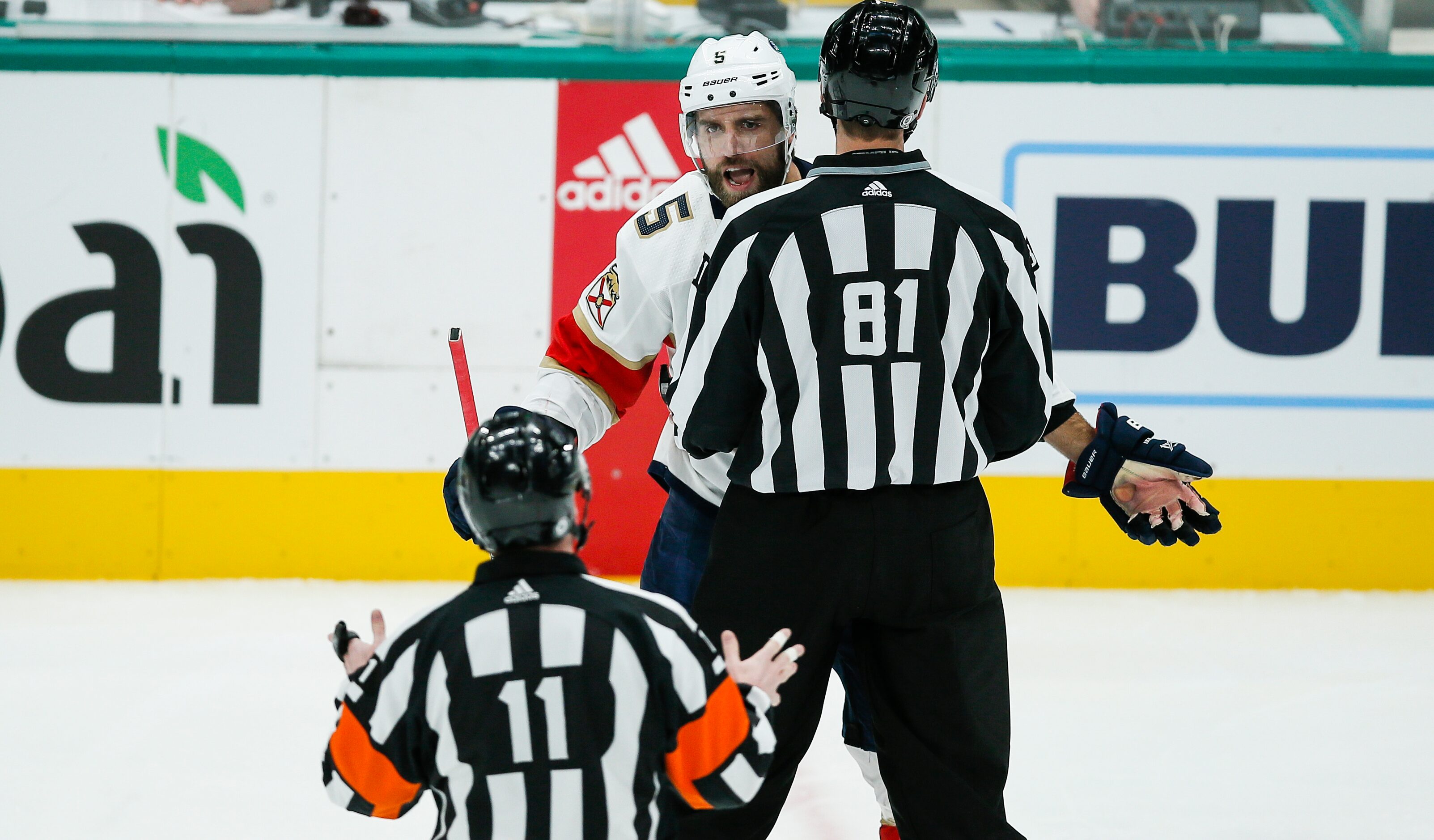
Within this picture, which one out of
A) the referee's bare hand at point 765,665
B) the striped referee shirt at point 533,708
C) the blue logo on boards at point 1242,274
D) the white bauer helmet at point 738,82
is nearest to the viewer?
the striped referee shirt at point 533,708

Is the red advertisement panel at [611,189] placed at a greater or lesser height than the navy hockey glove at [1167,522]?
greater

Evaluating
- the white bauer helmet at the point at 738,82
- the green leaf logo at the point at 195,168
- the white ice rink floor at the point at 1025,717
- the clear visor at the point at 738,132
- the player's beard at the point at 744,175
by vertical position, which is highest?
the green leaf logo at the point at 195,168

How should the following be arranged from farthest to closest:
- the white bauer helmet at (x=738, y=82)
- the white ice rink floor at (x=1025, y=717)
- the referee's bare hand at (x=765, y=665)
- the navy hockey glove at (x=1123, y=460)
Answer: the white ice rink floor at (x=1025, y=717), the white bauer helmet at (x=738, y=82), the navy hockey glove at (x=1123, y=460), the referee's bare hand at (x=765, y=665)

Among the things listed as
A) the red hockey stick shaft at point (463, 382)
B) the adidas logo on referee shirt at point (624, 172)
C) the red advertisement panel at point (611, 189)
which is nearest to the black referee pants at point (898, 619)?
the red hockey stick shaft at point (463, 382)

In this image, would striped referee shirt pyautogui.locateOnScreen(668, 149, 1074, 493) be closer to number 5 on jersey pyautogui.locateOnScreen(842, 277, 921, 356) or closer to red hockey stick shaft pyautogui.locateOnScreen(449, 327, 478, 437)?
number 5 on jersey pyautogui.locateOnScreen(842, 277, 921, 356)

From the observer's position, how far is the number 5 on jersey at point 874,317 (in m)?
1.71

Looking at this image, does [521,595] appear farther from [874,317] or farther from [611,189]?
[611,189]

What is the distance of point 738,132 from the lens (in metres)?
2.21

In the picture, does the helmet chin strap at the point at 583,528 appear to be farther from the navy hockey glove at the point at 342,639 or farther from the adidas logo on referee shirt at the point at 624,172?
the adidas logo on referee shirt at the point at 624,172

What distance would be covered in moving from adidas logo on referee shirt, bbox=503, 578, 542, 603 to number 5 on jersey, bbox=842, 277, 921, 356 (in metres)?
0.53

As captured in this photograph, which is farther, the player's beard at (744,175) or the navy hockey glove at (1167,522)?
the player's beard at (744,175)

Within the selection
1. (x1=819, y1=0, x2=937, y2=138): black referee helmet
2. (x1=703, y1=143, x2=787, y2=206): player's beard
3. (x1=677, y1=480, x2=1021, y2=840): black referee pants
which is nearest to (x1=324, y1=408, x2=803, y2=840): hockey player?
(x1=677, y1=480, x2=1021, y2=840): black referee pants

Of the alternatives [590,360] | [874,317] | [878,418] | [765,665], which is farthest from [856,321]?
[590,360]

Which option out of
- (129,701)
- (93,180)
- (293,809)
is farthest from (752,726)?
(93,180)
